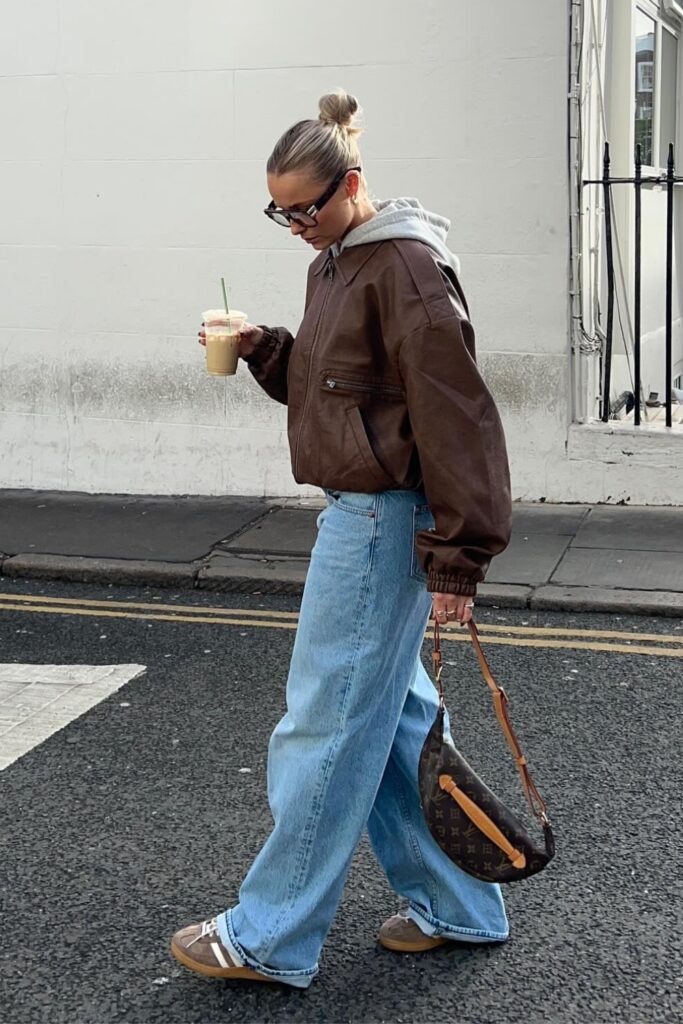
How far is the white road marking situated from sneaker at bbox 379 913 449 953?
1792 millimetres

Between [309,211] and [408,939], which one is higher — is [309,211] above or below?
above

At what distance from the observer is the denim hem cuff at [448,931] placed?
3486mm

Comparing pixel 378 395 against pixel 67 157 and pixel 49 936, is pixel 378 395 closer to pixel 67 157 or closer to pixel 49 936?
pixel 49 936

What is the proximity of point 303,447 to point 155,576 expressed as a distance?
14.1ft

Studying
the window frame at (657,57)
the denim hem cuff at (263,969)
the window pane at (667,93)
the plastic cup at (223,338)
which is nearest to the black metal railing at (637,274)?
the window frame at (657,57)

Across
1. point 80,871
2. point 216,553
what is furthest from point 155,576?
point 80,871

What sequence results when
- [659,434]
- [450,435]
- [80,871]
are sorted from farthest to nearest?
[659,434]
[80,871]
[450,435]

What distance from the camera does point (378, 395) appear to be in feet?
10.2

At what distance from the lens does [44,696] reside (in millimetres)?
5551

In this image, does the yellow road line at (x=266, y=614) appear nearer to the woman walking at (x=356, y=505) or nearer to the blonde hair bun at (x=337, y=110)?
the woman walking at (x=356, y=505)

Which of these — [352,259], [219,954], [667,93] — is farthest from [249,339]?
[667,93]

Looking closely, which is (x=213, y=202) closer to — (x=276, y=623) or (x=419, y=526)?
(x=276, y=623)

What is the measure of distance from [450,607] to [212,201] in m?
6.44

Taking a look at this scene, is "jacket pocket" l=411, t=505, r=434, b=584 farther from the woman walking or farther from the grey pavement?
the grey pavement
